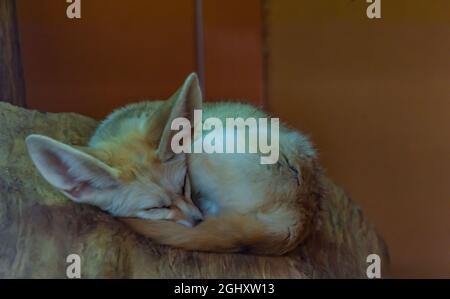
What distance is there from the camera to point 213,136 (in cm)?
113

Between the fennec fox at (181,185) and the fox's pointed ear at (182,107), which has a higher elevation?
the fox's pointed ear at (182,107)

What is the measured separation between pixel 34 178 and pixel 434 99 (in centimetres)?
86

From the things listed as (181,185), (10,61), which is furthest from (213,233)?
(10,61)

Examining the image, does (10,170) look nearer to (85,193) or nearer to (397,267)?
(85,193)

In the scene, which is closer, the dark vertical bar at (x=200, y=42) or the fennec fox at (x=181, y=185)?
the fennec fox at (x=181, y=185)

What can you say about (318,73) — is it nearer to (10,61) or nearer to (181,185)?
(181,185)

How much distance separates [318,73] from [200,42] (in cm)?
27

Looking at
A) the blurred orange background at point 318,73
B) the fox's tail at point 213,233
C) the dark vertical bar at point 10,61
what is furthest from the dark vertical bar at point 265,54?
the dark vertical bar at point 10,61

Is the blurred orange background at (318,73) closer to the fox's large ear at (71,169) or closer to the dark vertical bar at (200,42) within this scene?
the dark vertical bar at (200,42)

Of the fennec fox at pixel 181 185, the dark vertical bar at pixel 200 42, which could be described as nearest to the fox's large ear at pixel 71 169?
the fennec fox at pixel 181 185

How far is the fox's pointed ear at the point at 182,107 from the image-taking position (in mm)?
1068

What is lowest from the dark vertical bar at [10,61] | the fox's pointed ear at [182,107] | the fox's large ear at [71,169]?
the fox's large ear at [71,169]
